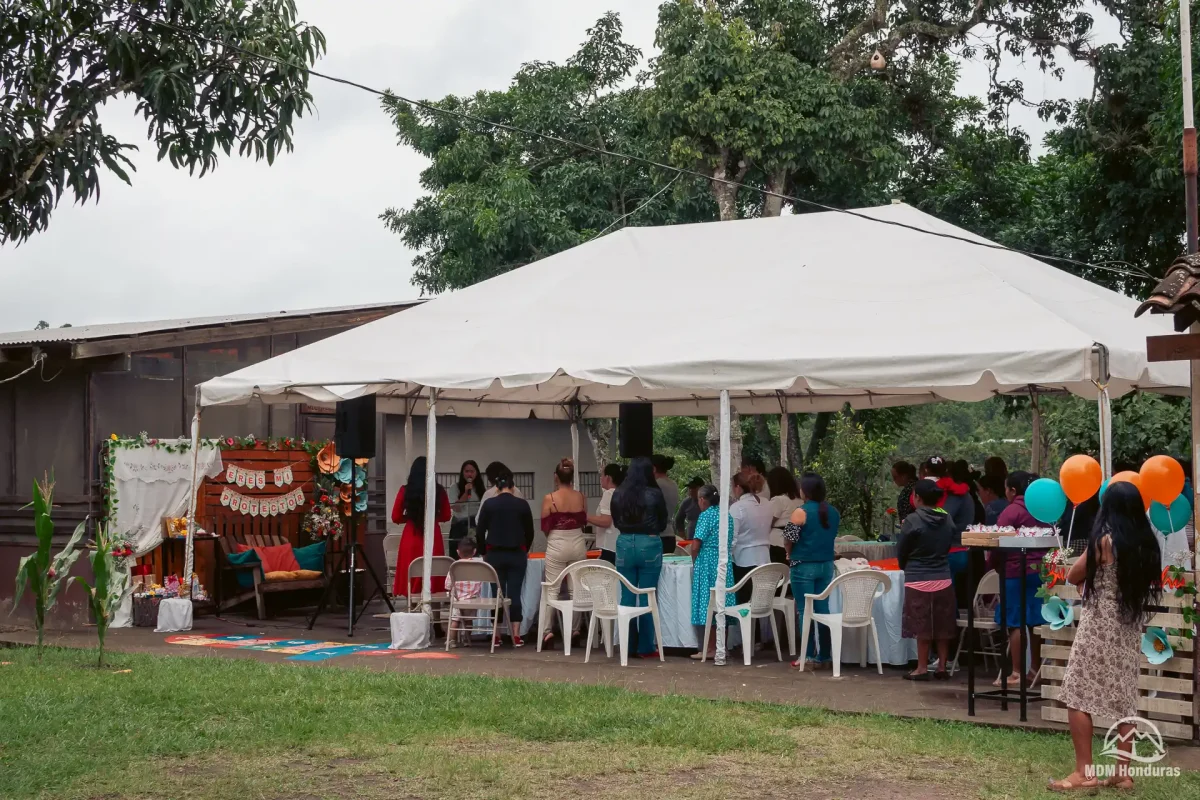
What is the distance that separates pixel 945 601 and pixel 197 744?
499 centimetres

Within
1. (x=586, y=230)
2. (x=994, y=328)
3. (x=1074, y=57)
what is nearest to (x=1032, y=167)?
(x=1074, y=57)

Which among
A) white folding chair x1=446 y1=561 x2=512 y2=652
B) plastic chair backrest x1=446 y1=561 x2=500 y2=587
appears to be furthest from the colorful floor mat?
plastic chair backrest x1=446 y1=561 x2=500 y2=587

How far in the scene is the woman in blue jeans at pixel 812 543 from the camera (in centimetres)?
977

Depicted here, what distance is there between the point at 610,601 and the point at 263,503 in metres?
5.71

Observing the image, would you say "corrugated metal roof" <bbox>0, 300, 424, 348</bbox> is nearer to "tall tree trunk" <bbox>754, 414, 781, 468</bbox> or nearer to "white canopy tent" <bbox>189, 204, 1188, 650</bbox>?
"white canopy tent" <bbox>189, 204, 1188, 650</bbox>

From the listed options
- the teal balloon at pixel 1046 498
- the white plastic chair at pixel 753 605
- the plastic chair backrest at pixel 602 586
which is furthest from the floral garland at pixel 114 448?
the teal balloon at pixel 1046 498

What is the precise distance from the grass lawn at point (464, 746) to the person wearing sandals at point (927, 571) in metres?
1.47

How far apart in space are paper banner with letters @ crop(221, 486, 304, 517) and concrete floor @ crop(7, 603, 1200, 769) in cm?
190

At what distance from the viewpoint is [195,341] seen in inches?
562

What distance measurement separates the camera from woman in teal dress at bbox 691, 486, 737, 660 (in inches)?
409

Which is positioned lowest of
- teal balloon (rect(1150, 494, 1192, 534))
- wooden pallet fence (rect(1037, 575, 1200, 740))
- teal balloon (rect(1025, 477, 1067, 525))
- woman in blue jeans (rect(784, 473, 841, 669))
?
wooden pallet fence (rect(1037, 575, 1200, 740))

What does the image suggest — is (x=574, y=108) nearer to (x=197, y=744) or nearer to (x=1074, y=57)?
(x=1074, y=57)

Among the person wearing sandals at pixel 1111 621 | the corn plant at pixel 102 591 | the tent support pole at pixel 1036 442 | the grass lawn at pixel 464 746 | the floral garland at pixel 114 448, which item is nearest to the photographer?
the person wearing sandals at pixel 1111 621

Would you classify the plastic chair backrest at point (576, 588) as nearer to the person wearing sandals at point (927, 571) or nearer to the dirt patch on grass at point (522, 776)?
the person wearing sandals at point (927, 571)
